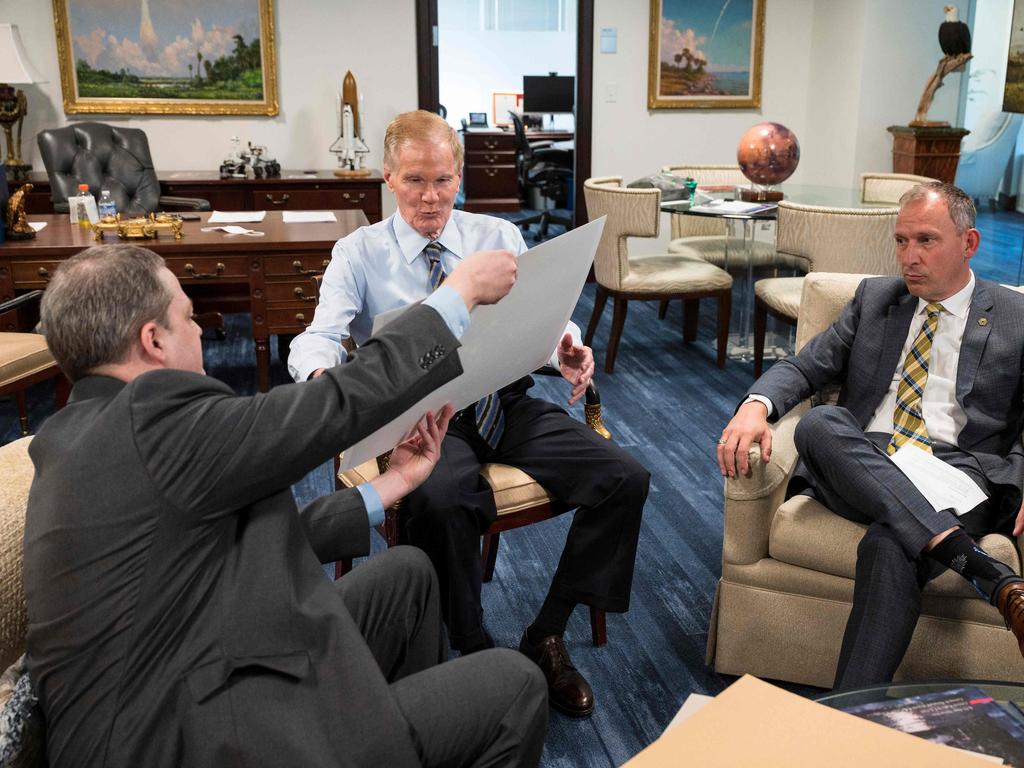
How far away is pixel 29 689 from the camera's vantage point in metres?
1.34

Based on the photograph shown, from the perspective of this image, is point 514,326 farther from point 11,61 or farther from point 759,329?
point 11,61

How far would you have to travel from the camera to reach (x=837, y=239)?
4.46 meters

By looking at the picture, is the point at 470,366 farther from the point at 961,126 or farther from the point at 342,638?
the point at 961,126

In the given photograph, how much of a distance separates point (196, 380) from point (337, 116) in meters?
5.75

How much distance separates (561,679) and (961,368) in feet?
3.99

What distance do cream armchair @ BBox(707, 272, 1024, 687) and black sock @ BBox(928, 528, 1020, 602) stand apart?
0.09m

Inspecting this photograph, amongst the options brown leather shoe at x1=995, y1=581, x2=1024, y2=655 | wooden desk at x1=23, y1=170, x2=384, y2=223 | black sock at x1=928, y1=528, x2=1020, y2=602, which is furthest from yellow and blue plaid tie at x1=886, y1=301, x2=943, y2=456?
wooden desk at x1=23, y1=170, x2=384, y2=223

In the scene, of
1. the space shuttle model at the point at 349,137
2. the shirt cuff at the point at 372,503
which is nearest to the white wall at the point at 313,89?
the space shuttle model at the point at 349,137

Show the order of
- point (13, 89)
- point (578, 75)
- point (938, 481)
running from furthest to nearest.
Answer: point (578, 75), point (13, 89), point (938, 481)

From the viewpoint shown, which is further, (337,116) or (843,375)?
(337,116)

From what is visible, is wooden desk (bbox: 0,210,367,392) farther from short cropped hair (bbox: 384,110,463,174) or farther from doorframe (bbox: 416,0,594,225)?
doorframe (bbox: 416,0,594,225)

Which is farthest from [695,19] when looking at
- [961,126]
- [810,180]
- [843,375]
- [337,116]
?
[843,375]

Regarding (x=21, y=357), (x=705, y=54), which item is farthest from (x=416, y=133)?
(x=705, y=54)

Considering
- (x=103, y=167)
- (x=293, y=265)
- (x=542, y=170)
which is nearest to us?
(x=293, y=265)
